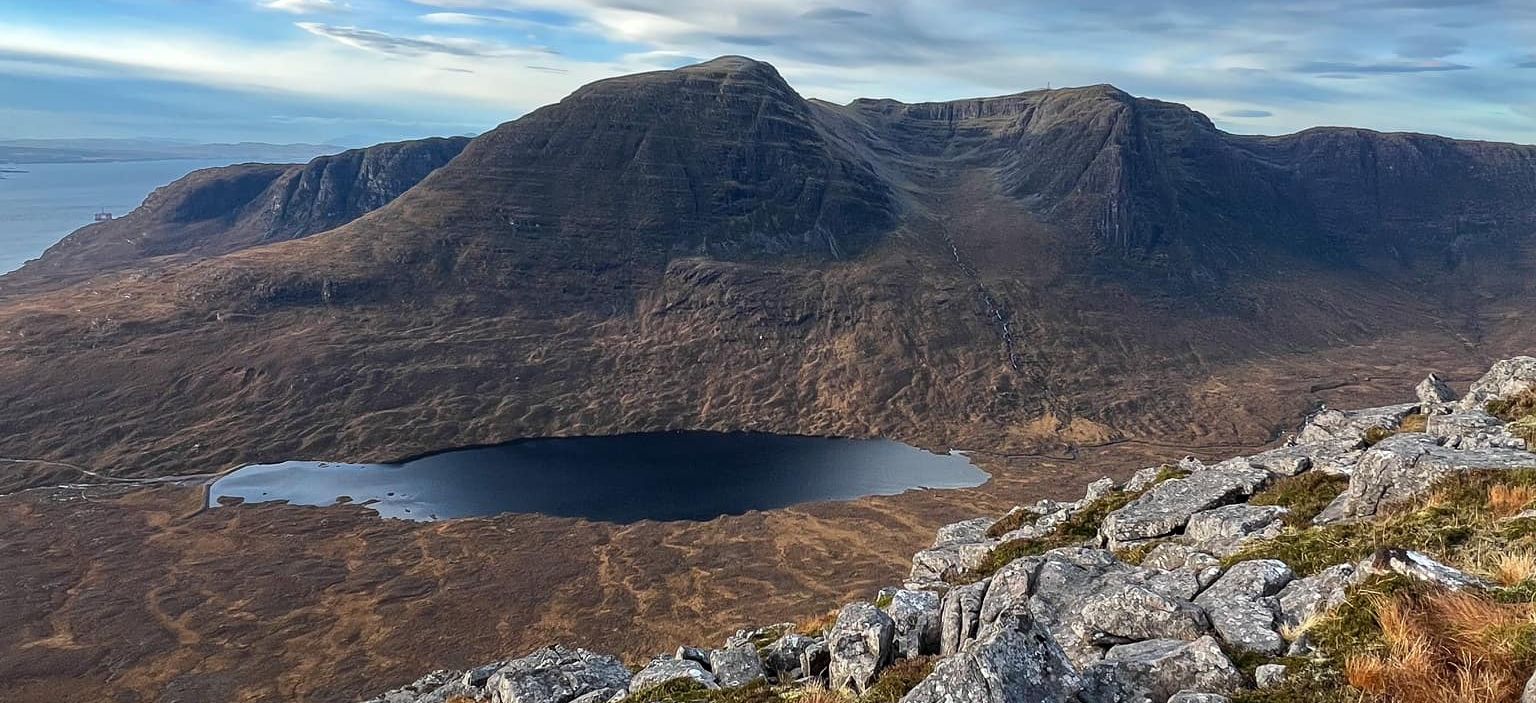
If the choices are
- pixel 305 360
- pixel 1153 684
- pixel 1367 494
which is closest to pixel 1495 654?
pixel 1153 684

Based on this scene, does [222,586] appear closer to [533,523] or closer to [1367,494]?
[533,523]

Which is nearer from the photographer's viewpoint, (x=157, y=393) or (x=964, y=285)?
(x=157, y=393)

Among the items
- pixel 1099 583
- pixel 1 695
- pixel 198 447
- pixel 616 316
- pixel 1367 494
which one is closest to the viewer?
pixel 1099 583

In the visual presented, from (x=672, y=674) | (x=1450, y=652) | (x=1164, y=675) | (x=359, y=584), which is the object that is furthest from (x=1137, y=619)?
(x=359, y=584)

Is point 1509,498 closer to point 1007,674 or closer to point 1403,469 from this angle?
point 1403,469

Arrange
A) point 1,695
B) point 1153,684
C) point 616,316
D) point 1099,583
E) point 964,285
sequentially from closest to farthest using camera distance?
1. point 1153,684
2. point 1099,583
3. point 1,695
4. point 616,316
5. point 964,285

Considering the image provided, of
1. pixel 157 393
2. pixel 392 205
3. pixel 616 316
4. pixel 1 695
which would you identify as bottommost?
pixel 1 695

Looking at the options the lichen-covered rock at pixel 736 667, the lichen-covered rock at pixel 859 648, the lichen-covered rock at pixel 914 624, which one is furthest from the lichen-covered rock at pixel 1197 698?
the lichen-covered rock at pixel 736 667

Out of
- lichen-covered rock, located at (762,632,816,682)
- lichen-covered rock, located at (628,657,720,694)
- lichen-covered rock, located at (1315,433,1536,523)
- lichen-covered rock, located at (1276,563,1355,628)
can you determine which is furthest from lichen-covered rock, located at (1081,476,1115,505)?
lichen-covered rock, located at (628,657,720,694)
